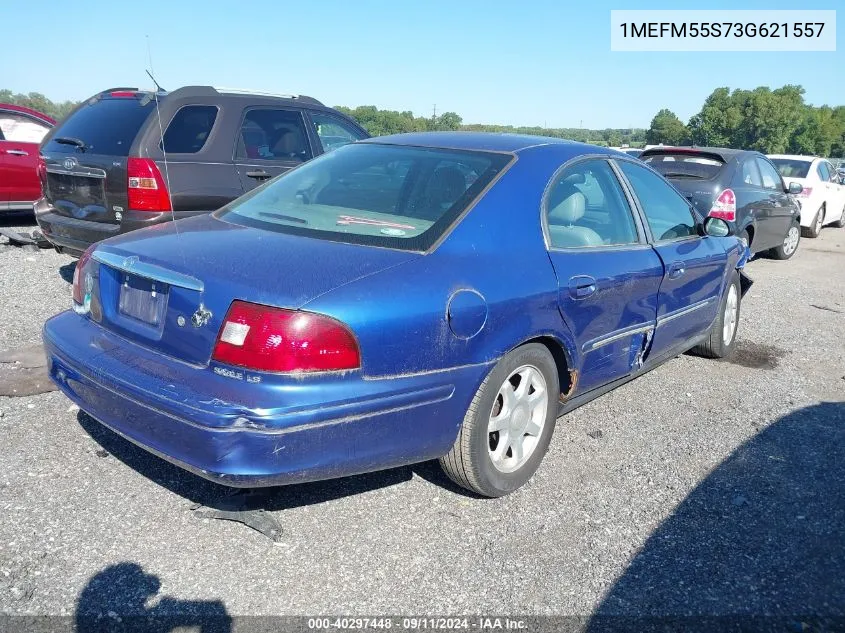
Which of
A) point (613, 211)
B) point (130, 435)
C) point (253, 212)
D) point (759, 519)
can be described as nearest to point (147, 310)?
point (130, 435)

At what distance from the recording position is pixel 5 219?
1060cm

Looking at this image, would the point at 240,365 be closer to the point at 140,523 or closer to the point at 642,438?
the point at 140,523

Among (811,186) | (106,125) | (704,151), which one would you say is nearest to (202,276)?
(106,125)

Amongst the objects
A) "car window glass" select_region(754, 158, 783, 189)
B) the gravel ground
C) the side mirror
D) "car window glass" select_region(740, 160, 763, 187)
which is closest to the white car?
"car window glass" select_region(754, 158, 783, 189)

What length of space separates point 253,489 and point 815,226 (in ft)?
45.6

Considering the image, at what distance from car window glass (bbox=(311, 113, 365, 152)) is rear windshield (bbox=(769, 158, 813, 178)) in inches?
380

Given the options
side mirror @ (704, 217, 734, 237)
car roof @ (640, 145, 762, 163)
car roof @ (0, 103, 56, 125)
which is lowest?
side mirror @ (704, 217, 734, 237)

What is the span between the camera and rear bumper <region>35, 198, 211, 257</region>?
5.55 meters

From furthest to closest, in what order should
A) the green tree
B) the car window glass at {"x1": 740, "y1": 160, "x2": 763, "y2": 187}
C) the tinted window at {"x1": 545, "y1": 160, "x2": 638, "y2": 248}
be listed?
the green tree → the car window glass at {"x1": 740, "y1": 160, "x2": 763, "y2": 187} → the tinted window at {"x1": 545, "y1": 160, "x2": 638, "y2": 248}

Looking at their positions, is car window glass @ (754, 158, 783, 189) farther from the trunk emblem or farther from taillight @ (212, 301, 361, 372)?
the trunk emblem

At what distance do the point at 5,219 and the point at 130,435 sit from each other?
9442mm

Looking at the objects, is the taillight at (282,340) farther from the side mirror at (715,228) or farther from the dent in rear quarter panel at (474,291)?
the side mirror at (715,228)

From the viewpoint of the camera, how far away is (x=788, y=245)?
37.2ft

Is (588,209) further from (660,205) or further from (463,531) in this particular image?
(463,531)
